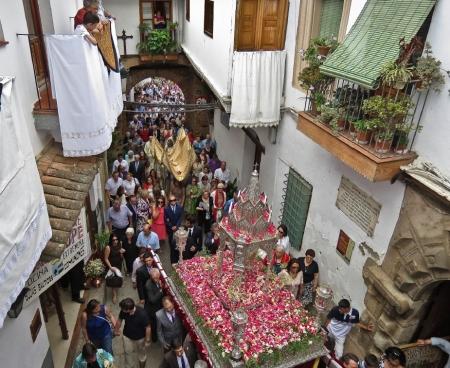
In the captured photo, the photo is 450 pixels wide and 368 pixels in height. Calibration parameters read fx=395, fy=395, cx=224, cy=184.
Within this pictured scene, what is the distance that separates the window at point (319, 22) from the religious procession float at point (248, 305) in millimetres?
3838

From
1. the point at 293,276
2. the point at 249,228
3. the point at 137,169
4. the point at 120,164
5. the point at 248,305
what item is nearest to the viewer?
the point at 249,228

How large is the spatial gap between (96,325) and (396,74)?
578cm

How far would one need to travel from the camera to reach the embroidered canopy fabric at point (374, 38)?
5.62 m

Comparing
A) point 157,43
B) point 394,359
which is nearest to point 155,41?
point 157,43

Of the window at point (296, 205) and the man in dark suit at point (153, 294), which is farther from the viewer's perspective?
the window at point (296, 205)

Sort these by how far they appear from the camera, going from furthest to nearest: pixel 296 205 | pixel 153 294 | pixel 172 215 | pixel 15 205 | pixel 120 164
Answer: pixel 120 164 → pixel 172 215 → pixel 296 205 → pixel 153 294 → pixel 15 205

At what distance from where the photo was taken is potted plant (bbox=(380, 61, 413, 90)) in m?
5.35

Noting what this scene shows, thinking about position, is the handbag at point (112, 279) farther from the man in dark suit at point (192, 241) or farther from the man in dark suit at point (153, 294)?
the man in dark suit at point (192, 241)

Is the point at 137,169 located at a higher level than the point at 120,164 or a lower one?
lower

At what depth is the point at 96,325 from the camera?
6207mm

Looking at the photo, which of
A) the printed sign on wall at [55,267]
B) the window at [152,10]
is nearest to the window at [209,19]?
the window at [152,10]

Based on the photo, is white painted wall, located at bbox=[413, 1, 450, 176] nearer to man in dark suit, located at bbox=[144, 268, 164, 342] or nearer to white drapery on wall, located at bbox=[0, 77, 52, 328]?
man in dark suit, located at bbox=[144, 268, 164, 342]

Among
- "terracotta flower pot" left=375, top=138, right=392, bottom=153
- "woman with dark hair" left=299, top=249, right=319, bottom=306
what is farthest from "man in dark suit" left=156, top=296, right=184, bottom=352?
"terracotta flower pot" left=375, top=138, right=392, bottom=153

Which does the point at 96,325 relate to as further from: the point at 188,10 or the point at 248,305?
the point at 188,10
